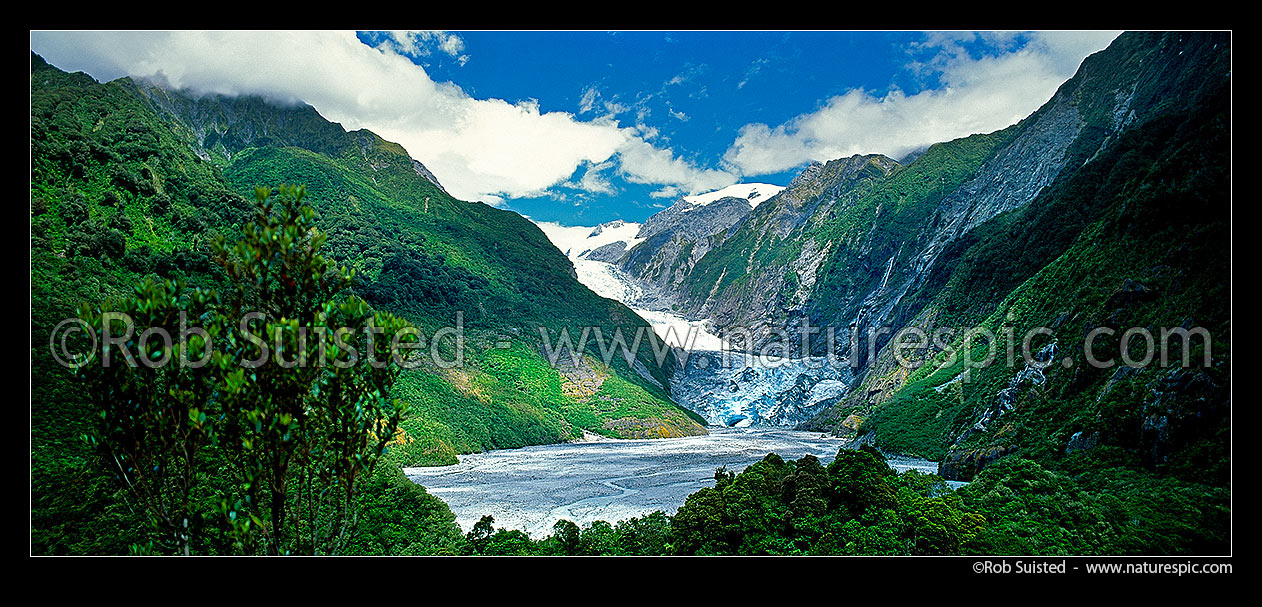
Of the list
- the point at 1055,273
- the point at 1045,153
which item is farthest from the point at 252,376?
the point at 1045,153

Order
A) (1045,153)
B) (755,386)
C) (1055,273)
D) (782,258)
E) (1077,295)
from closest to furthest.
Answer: (1077,295) < (1055,273) < (1045,153) < (755,386) < (782,258)

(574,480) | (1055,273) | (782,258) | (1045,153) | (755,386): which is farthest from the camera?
(782,258)

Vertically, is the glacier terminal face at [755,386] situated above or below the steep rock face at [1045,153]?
below

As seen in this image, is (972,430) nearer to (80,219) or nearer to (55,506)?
(55,506)

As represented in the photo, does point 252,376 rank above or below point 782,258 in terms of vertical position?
below

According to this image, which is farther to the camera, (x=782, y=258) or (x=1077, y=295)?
(x=782, y=258)

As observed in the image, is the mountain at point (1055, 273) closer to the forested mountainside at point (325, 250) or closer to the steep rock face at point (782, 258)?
the steep rock face at point (782, 258)

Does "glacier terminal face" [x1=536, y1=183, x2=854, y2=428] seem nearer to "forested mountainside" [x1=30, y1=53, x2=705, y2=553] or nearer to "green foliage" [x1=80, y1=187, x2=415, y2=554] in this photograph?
"forested mountainside" [x1=30, y1=53, x2=705, y2=553]

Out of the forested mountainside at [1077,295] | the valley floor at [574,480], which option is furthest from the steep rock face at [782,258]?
the valley floor at [574,480]

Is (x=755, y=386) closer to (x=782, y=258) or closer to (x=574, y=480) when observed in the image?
(x=782, y=258)
